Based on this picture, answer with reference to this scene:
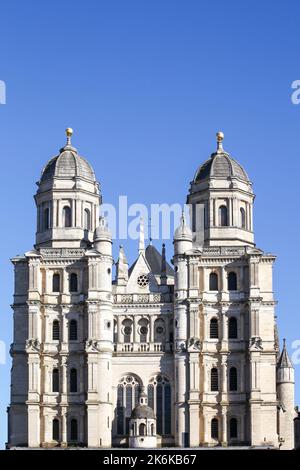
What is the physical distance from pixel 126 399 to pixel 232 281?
1135 centimetres

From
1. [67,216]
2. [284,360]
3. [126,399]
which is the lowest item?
[126,399]

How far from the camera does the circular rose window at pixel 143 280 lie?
93.2 m

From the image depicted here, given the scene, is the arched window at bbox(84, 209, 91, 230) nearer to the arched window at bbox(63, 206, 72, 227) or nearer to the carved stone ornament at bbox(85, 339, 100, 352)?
the arched window at bbox(63, 206, 72, 227)

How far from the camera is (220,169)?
9519 cm

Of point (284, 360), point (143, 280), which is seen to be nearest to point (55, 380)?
point (143, 280)

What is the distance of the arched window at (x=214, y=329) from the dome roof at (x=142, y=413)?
705 cm

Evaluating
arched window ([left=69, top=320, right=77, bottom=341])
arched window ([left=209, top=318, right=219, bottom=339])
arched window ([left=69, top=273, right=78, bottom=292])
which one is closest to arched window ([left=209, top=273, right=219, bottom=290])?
arched window ([left=209, top=318, right=219, bottom=339])

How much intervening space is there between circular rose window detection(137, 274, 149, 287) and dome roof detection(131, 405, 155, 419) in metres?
9.44

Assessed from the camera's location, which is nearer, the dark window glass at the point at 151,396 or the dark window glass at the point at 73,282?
the dark window glass at the point at 151,396

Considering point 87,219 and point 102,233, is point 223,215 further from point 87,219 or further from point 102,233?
point 87,219

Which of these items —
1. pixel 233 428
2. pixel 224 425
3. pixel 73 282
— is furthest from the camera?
pixel 73 282

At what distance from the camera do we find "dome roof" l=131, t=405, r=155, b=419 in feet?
287

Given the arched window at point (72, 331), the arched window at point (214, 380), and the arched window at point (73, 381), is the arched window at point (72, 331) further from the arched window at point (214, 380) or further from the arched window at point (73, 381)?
the arched window at point (214, 380)

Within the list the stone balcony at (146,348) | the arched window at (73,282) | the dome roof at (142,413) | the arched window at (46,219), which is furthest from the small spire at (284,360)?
the arched window at (46,219)
